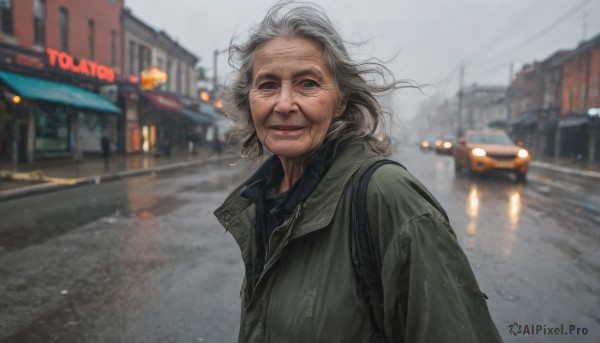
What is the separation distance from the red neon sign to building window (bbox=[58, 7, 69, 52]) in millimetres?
931

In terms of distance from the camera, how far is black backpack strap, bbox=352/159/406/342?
131 cm

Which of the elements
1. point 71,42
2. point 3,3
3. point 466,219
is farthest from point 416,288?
point 71,42

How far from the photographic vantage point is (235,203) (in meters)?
1.95

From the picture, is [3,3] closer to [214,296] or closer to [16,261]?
[16,261]

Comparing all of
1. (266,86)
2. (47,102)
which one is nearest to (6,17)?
(47,102)

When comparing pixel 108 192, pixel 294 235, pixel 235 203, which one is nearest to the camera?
pixel 294 235

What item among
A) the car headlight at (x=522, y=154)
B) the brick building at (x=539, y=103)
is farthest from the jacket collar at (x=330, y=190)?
the brick building at (x=539, y=103)

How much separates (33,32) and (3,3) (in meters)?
1.71

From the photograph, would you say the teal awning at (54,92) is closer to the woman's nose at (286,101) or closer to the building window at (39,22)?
the building window at (39,22)

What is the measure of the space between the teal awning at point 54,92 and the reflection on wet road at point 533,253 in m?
14.6

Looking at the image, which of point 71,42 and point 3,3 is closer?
point 3,3

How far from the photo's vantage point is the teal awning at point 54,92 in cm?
1592

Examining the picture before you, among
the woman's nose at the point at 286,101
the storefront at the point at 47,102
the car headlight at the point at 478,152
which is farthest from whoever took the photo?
the storefront at the point at 47,102

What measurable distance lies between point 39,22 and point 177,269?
1836cm
